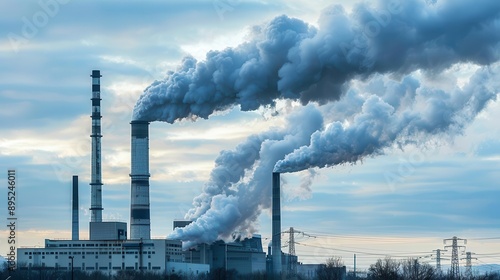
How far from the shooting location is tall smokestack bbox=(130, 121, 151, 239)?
8107 centimetres

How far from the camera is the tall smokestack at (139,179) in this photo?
81069 millimetres

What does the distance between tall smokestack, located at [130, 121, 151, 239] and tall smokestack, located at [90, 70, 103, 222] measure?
7.53 metres

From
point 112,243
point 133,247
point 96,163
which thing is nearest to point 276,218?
point 133,247

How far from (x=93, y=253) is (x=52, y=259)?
12.3ft

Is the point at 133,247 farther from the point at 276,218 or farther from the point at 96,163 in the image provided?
the point at 276,218

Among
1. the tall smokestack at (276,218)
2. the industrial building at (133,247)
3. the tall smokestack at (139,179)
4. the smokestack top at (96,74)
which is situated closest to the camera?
the tall smokestack at (276,218)

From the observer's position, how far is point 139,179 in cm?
8344

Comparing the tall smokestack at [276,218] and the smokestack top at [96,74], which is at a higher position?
the smokestack top at [96,74]

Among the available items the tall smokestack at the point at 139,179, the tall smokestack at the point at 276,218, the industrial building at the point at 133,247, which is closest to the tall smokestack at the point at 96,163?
the industrial building at the point at 133,247

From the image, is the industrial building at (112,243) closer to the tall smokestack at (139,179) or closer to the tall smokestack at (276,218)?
the tall smokestack at (139,179)

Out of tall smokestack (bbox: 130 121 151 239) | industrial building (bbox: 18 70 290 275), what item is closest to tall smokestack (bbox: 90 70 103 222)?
industrial building (bbox: 18 70 290 275)

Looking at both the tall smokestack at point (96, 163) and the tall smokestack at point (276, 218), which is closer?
the tall smokestack at point (276, 218)

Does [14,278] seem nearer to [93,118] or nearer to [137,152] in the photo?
[137,152]

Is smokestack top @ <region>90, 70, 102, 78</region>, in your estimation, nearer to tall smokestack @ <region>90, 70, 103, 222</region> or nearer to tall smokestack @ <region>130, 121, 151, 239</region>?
tall smokestack @ <region>90, 70, 103, 222</region>
